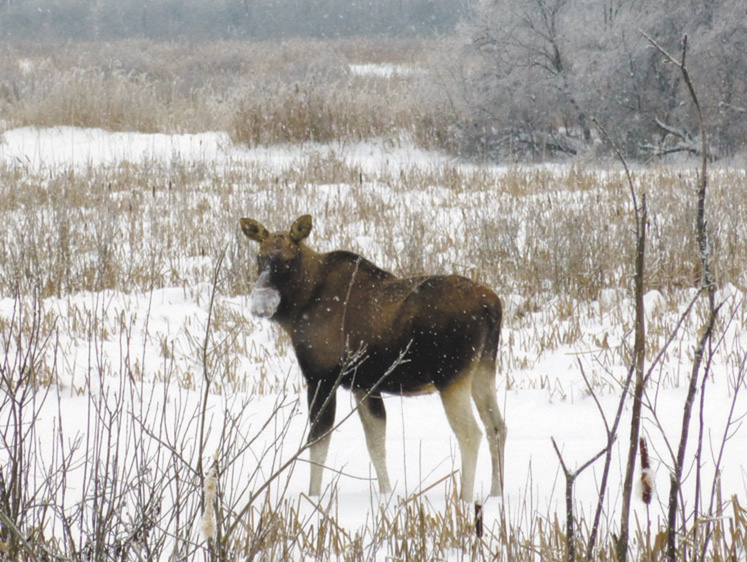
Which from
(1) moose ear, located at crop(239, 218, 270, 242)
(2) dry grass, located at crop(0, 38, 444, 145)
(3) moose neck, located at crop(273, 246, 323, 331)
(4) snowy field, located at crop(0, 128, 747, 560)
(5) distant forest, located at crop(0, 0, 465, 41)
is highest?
(5) distant forest, located at crop(0, 0, 465, 41)

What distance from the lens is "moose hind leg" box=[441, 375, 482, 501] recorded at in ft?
10.1

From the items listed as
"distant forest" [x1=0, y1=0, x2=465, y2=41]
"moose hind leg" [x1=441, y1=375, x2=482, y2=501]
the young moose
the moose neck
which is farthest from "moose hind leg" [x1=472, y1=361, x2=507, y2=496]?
"distant forest" [x1=0, y1=0, x2=465, y2=41]

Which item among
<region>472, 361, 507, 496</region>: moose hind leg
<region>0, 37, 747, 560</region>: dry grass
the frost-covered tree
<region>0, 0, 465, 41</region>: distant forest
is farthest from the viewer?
<region>0, 0, 465, 41</region>: distant forest

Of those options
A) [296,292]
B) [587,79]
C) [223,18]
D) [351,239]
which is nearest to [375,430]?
[296,292]

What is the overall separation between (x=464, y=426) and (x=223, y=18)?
45249 millimetres

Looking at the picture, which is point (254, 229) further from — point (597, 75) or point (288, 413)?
point (597, 75)

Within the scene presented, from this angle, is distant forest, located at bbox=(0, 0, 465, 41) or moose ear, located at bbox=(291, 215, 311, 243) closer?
moose ear, located at bbox=(291, 215, 311, 243)

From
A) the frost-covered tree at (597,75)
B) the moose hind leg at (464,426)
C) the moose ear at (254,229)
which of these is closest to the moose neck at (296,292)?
the moose ear at (254,229)

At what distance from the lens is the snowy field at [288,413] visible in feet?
7.02

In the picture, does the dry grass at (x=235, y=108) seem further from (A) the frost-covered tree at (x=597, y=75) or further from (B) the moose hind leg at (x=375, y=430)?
(B) the moose hind leg at (x=375, y=430)

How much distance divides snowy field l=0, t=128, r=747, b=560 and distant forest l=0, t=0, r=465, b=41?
110 ft

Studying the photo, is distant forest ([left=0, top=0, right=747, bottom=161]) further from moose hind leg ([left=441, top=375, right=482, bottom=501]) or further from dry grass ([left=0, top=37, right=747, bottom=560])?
moose hind leg ([left=441, top=375, right=482, bottom=501])

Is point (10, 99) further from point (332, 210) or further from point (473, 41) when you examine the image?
point (332, 210)

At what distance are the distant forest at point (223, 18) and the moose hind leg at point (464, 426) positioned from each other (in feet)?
126
